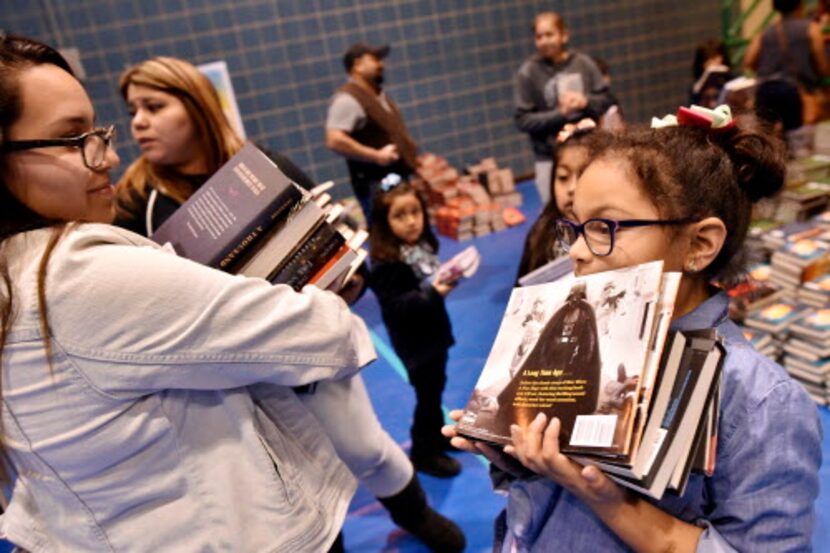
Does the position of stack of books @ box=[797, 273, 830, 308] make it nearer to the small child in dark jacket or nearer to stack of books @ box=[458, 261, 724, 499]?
the small child in dark jacket

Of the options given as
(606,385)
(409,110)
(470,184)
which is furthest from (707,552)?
(409,110)

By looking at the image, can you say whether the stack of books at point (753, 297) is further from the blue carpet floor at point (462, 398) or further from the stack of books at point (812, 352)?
the blue carpet floor at point (462, 398)

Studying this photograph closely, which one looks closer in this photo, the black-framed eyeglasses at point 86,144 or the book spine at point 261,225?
the black-framed eyeglasses at point 86,144

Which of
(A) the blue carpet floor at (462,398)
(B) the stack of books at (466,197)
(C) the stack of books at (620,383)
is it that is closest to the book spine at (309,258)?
(C) the stack of books at (620,383)

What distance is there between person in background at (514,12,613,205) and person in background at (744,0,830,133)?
3.87 ft

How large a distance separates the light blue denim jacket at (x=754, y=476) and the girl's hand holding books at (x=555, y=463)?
0.14 meters

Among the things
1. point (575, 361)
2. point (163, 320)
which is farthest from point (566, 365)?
Answer: point (163, 320)

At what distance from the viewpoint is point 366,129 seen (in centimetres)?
407

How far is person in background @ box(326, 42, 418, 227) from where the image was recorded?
4.01 metres

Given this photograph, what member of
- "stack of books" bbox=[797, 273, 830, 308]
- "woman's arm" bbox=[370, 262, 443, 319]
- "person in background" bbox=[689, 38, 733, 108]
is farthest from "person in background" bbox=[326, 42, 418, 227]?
"stack of books" bbox=[797, 273, 830, 308]

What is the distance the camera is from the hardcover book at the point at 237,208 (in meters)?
1.25

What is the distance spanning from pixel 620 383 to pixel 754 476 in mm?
269

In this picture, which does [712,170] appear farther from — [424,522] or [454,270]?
[424,522]

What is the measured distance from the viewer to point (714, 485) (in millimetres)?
880
